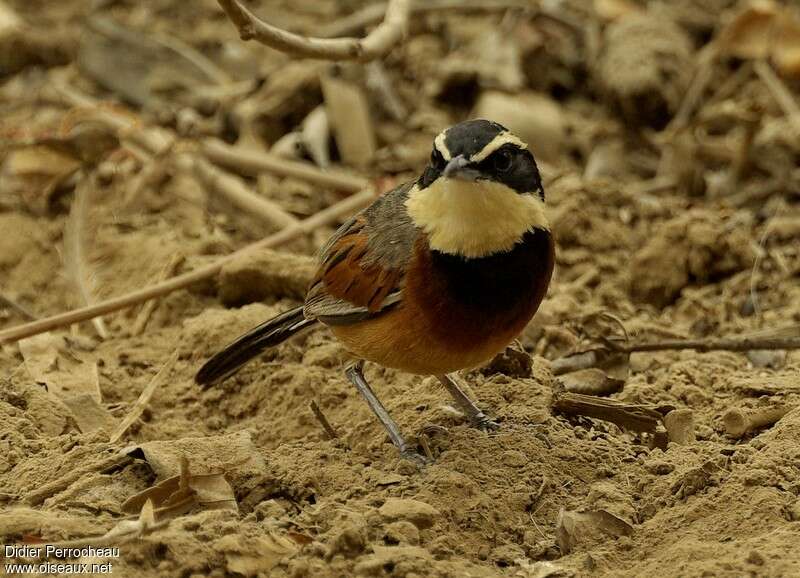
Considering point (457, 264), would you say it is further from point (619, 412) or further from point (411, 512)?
point (411, 512)

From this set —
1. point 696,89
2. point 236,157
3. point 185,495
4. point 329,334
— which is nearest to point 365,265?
point 329,334

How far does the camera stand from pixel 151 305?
6645 millimetres

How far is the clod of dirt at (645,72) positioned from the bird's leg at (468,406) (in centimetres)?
454

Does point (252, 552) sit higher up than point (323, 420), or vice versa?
point (252, 552)

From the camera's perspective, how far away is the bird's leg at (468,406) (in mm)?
5055

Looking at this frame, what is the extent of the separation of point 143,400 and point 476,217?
6.34 ft

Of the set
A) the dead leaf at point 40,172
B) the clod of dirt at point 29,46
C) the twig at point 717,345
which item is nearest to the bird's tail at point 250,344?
the twig at point 717,345

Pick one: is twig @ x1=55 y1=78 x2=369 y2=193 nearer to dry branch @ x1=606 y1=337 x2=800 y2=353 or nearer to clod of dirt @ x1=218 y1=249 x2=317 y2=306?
clod of dirt @ x1=218 y1=249 x2=317 y2=306

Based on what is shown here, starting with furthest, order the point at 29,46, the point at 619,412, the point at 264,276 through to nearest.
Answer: the point at 29,46 → the point at 264,276 → the point at 619,412

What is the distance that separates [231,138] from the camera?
9.27 meters

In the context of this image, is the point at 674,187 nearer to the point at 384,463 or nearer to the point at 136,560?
the point at 384,463

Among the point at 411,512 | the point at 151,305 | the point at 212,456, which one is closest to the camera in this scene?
the point at 411,512

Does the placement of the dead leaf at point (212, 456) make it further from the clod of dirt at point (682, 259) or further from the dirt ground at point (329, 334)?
the clod of dirt at point (682, 259)

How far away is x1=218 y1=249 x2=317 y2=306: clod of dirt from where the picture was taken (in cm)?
644
